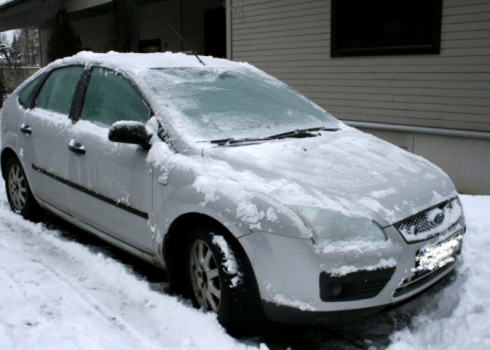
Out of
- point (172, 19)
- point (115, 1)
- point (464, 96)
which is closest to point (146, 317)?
point (464, 96)

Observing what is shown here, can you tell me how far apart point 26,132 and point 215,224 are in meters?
2.79

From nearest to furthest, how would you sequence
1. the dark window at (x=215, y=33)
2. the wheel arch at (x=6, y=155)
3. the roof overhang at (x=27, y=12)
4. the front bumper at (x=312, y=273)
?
the front bumper at (x=312, y=273) < the wheel arch at (x=6, y=155) < the dark window at (x=215, y=33) < the roof overhang at (x=27, y=12)

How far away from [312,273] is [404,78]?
19.3ft

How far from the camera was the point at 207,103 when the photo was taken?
12.4 feet

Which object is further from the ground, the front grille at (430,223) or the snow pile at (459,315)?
the front grille at (430,223)

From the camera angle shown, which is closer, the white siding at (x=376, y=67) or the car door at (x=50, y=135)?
the car door at (x=50, y=135)

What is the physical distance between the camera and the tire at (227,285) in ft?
9.43

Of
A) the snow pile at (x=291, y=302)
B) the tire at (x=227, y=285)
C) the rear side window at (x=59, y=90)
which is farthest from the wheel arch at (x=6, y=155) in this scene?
the snow pile at (x=291, y=302)

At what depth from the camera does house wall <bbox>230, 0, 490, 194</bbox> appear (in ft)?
22.8

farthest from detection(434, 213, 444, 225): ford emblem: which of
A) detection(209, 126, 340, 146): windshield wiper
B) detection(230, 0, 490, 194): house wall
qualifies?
detection(230, 0, 490, 194): house wall

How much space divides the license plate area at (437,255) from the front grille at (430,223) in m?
0.08

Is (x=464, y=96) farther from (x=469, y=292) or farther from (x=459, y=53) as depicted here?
(x=469, y=292)

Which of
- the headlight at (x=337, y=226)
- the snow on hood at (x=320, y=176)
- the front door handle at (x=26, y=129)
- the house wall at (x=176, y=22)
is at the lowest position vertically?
the headlight at (x=337, y=226)

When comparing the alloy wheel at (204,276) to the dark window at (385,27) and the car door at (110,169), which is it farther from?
the dark window at (385,27)
